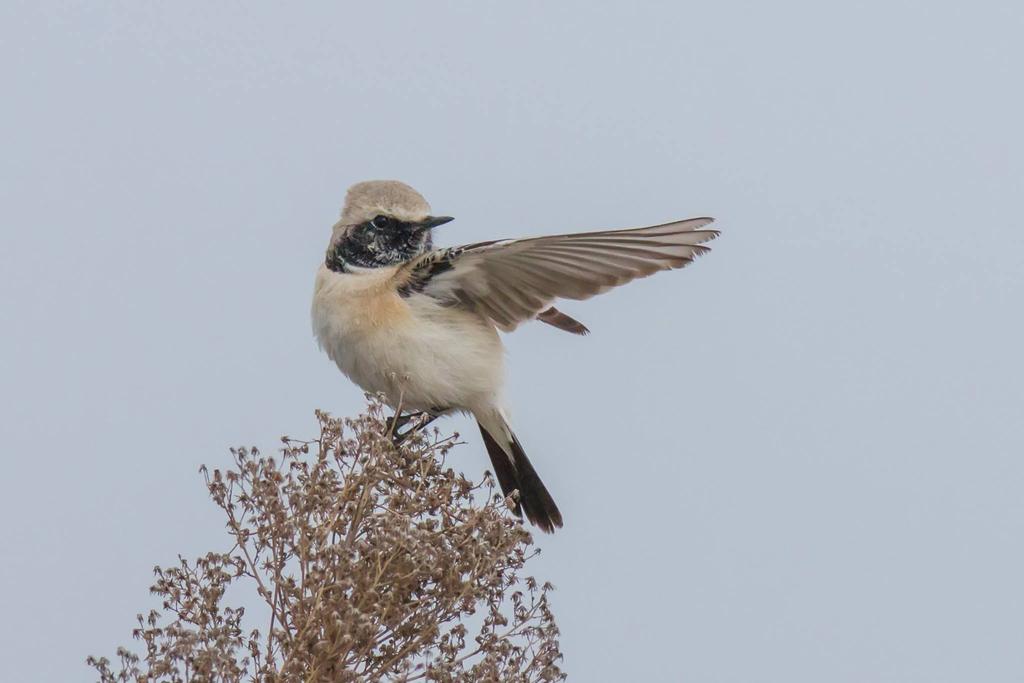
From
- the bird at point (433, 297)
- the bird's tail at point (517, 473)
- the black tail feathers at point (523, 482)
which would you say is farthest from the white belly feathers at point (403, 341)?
the black tail feathers at point (523, 482)

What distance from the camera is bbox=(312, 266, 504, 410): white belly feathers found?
6836mm

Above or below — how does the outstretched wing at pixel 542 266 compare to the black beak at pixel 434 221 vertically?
below

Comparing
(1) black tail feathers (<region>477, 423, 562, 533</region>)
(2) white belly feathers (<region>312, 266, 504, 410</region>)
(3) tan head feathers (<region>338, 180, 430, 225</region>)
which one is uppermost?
(3) tan head feathers (<region>338, 180, 430, 225</region>)

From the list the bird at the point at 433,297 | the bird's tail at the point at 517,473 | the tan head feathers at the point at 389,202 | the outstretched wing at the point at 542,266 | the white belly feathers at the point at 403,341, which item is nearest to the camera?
the outstretched wing at the point at 542,266

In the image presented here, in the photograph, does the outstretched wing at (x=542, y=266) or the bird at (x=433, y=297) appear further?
the bird at (x=433, y=297)

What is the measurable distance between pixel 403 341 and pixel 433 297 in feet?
1.04

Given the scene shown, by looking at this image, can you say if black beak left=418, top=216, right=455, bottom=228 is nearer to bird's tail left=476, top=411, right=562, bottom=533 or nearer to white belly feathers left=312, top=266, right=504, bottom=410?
white belly feathers left=312, top=266, right=504, bottom=410

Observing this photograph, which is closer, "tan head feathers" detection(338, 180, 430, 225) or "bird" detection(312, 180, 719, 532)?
"bird" detection(312, 180, 719, 532)

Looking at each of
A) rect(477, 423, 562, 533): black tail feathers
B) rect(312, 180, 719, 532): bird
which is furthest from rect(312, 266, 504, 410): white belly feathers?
rect(477, 423, 562, 533): black tail feathers

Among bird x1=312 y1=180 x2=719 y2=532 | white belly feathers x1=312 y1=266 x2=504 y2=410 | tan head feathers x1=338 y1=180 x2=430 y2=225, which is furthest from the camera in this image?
tan head feathers x1=338 y1=180 x2=430 y2=225

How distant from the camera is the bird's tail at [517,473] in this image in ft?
24.1

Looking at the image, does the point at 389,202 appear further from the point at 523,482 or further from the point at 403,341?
the point at 523,482

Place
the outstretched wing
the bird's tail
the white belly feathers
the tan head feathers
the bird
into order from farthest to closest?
the bird's tail, the tan head feathers, the white belly feathers, the bird, the outstretched wing

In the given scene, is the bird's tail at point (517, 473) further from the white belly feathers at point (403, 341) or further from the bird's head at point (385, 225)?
the bird's head at point (385, 225)
